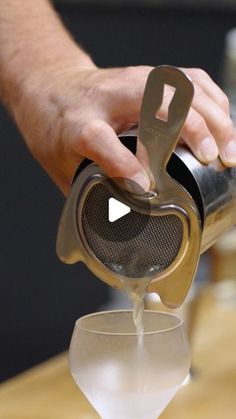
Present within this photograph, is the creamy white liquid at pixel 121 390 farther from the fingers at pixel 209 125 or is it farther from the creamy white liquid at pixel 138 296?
the fingers at pixel 209 125

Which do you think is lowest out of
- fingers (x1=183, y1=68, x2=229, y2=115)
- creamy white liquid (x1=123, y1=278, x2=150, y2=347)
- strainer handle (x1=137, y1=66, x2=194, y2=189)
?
creamy white liquid (x1=123, y1=278, x2=150, y2=347)

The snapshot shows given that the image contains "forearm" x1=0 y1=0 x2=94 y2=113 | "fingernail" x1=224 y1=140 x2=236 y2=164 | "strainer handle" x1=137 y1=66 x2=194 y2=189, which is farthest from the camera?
"forearm" x1=0 y1=0 x2=94 y2=113

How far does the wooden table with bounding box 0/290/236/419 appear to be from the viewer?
122cm

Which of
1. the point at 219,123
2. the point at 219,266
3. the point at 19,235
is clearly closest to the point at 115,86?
the point at 219,123

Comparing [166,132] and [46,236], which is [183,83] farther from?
[46,236]

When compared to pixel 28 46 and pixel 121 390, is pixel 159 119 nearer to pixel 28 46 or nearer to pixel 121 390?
pixel 121 390

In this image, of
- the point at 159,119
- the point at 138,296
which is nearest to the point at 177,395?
the point at 138,296

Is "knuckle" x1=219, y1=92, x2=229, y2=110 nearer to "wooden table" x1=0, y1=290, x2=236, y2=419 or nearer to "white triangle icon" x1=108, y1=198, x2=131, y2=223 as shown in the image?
"white triangle icon" x1=108, y1=198, x2=131, y2=223

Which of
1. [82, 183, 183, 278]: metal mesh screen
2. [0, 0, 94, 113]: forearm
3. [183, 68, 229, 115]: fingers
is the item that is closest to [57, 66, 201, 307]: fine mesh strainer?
[82, 183, 183, 278]: metal mesh screen

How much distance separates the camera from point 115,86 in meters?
0.98

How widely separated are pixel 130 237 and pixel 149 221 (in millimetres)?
23

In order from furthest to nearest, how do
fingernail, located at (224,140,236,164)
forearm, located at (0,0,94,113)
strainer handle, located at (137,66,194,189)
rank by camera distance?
forearm, located at (0,0,94,113) → fingernail, located at (224,140,236,164) → strainer handle, located at (137,66,194,189)

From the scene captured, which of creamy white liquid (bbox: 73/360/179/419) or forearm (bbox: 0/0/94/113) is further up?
forearm (bbox: 0/0/94/113)
